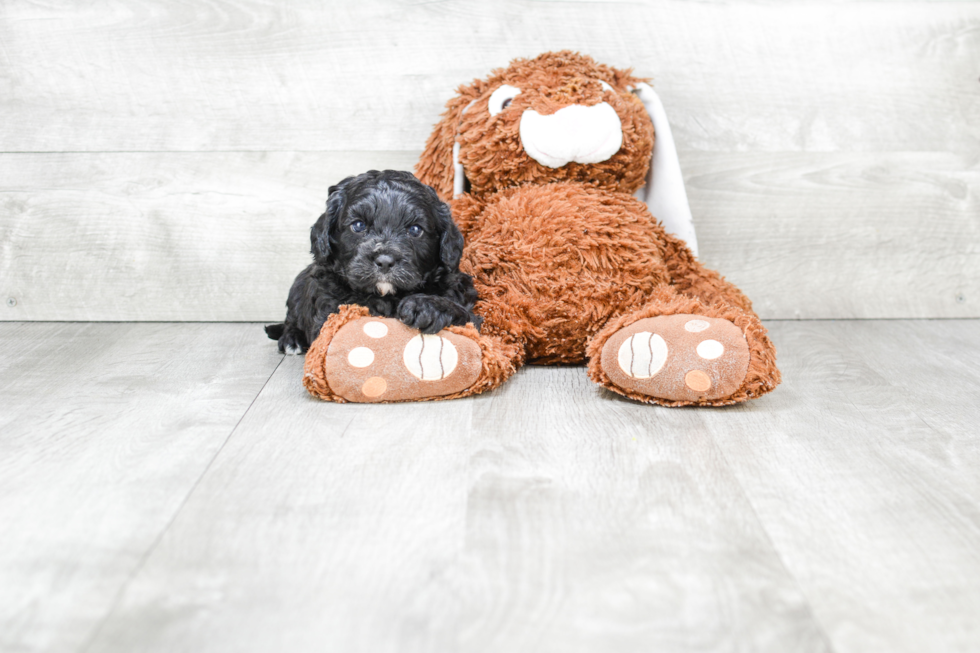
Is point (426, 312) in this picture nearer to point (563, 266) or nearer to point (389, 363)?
point (389, 363)

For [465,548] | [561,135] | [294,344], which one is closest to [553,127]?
[561,135]

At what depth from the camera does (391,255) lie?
1.52m

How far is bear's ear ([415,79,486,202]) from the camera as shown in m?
1.95

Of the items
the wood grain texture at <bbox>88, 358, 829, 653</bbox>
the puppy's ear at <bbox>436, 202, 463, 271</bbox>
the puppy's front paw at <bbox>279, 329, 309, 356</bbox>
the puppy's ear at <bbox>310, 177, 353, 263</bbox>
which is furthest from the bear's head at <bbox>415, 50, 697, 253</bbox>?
the wood grain texture at <bbox>88, 358, 829, 653</bbox>

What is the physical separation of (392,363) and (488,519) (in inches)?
20.0

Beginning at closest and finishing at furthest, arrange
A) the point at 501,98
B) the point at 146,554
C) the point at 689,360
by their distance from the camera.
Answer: the point at 146,554
the point at 689,360
the point at 501,98

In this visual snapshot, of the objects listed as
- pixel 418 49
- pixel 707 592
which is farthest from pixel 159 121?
pixel 707 592

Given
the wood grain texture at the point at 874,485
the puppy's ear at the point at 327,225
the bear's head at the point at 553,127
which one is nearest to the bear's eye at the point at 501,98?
the bear's head at the point at 553,127

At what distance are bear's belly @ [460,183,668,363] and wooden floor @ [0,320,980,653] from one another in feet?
0.44

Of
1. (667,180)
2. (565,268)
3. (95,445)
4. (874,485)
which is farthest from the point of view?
(667,180)

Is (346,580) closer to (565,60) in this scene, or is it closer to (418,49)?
(565,60)

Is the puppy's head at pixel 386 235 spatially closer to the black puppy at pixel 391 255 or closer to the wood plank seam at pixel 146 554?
the black puppy at pixel 391 255

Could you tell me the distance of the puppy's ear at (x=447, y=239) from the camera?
5.33 ft

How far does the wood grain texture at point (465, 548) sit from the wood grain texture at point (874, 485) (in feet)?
0.15
